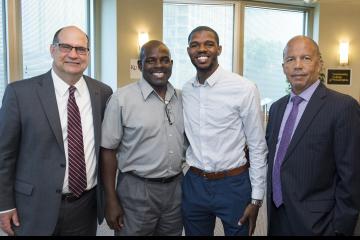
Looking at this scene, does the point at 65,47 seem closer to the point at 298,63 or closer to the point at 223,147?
the point at 223,147

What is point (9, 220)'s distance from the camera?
1.83 meters

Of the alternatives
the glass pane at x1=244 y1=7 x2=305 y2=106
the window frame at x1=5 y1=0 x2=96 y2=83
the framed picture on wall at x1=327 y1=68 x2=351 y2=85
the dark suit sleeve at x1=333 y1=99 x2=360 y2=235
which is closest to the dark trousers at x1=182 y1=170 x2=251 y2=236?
the dark suit sleeve at x1=333 y1=99 x2=360 y2=235

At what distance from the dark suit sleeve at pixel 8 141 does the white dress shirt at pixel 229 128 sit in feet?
3.02

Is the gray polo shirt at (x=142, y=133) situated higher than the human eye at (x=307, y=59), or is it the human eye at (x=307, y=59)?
the human eye at (x=307, y=59)

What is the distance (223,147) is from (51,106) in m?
0.92

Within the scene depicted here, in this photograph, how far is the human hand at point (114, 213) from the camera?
1985mm

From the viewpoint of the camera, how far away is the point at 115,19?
4613mm

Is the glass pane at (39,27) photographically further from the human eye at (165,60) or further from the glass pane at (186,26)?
the human eye at (165,60)

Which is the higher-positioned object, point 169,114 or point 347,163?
point 169,114

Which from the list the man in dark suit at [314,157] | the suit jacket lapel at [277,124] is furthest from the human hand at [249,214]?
the suit jacket lapel at [277,124]

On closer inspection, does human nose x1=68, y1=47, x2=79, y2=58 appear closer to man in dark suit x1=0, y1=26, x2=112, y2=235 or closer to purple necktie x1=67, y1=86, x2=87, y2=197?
man in dark suit x1=0, y1=26, x2=112, y2=235

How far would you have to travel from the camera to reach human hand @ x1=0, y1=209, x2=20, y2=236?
5.95 ft

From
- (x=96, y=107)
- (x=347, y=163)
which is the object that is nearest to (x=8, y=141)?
(x=96, y=107)

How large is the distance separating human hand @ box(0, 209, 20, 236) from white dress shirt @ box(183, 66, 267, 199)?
3.18ft
